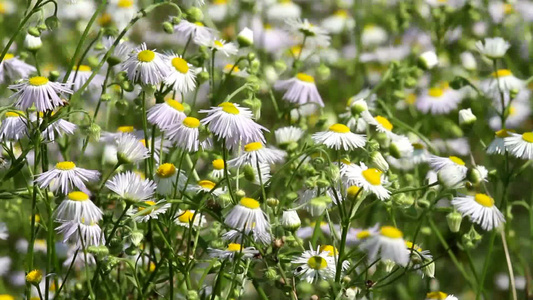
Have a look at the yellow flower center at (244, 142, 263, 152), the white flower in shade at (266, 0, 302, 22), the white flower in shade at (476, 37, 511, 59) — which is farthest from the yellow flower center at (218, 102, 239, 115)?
the white flower in shade at (266, 0, 302, 22)

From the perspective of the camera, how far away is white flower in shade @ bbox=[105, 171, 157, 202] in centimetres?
136

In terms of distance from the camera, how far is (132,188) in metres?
1.37

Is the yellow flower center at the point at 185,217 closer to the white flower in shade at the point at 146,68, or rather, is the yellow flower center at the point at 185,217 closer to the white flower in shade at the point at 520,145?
the white flower in shade at the point at 146,68

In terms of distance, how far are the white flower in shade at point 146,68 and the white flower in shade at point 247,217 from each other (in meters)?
0.30

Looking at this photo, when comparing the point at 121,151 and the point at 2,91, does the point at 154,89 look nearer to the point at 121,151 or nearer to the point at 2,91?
the point at 121,151

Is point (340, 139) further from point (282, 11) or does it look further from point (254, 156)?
point (282, 11)

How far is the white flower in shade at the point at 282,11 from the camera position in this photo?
12.0ft

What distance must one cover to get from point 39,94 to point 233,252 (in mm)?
451

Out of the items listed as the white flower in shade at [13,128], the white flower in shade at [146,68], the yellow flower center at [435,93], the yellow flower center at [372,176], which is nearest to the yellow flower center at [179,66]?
the white flower in shade at [146,68]

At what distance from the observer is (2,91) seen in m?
2.62

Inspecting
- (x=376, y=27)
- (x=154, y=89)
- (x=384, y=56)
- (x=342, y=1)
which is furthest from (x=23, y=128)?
(x=376, y=27)

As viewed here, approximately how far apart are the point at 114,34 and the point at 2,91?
1.00m

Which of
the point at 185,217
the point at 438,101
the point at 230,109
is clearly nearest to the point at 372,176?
the point at 230,109

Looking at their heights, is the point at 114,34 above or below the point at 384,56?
above
